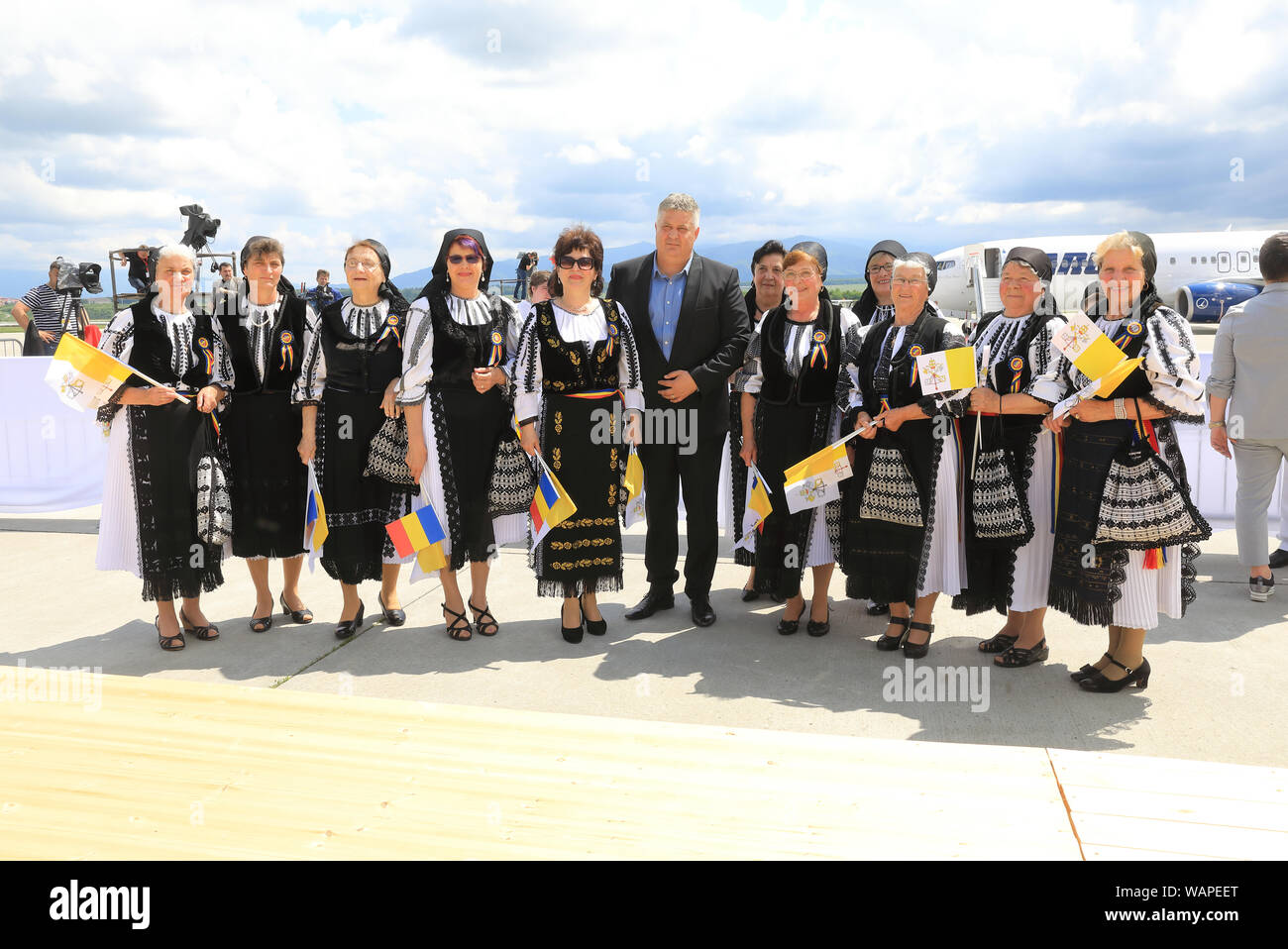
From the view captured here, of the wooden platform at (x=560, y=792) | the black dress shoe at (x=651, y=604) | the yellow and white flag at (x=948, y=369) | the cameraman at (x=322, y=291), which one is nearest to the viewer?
the wooden platform at (x=560, y=792)

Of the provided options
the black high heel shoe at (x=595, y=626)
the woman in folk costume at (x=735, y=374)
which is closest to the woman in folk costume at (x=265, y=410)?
the black high heel shoe at (x=595, y=626)

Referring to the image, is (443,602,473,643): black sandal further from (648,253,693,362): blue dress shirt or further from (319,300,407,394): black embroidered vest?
(648,253,693,362): blue dress shirt

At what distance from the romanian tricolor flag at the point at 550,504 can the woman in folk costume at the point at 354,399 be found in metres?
0.68

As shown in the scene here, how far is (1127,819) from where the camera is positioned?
235cm

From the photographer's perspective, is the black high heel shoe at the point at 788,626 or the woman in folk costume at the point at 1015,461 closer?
the woman in folk costume at the point at 1015,461

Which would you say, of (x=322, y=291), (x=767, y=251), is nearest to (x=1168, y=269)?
(x=322, y=291)

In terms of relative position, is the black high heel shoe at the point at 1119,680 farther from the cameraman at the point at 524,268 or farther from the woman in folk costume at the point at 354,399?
the cameraman at the point at 524,268

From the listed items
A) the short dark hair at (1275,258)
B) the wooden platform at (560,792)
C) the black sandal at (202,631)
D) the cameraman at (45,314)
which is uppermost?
the cameraman at (45,314)

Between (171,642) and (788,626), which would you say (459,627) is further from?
(788,626)

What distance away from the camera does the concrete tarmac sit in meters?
3.71

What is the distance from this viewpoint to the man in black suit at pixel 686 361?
4.85m

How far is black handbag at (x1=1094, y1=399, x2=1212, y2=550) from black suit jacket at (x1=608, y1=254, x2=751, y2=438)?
1928 mm
